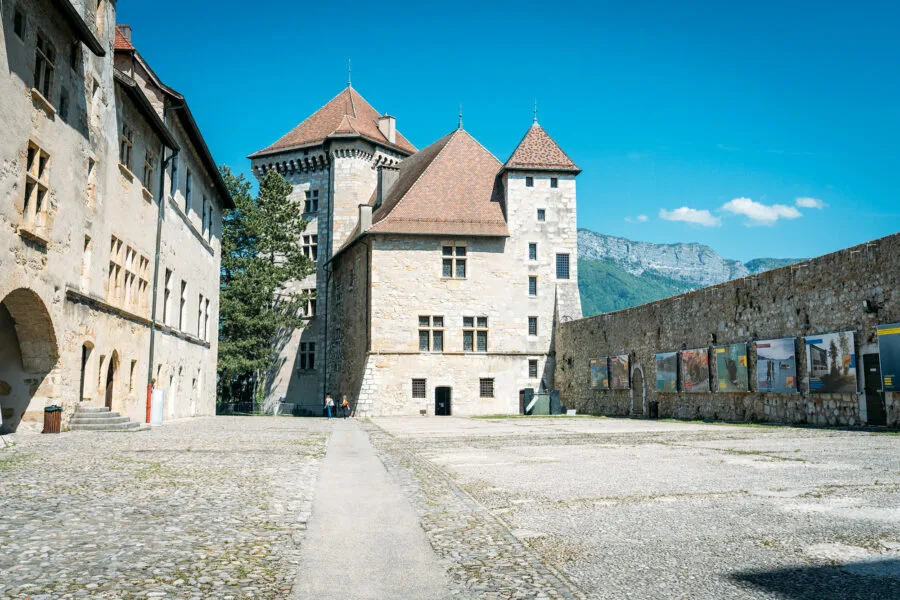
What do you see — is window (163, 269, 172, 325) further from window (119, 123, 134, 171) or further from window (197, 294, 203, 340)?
window (119, 123, 134, 171)

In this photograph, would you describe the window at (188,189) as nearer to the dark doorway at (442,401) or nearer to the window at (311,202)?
the dark doorway at (442,401)

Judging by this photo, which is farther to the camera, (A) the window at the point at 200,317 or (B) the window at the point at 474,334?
(B) the window at the point at 474,334

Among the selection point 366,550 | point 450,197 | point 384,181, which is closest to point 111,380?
point 366,550

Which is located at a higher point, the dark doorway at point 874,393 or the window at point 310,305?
the window at point 310,305

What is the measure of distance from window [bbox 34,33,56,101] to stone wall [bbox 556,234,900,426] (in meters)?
18.3

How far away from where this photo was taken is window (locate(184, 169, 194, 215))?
91.5 feet

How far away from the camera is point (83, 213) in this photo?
658 inches

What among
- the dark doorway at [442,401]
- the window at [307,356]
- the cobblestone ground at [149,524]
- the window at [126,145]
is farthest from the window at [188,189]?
the window at [307,356]

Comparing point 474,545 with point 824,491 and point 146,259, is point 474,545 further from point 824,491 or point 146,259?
point 146,259

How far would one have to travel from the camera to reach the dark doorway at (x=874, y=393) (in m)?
16.8

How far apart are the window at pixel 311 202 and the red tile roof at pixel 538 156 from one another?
1625 centimetres

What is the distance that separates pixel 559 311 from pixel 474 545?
35405mm

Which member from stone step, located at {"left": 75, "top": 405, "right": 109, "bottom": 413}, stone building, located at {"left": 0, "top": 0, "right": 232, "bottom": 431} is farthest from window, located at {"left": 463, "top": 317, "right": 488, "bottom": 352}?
stone step, located at {"left": 75, "top": 405, "right": 109, "bottom": 413}

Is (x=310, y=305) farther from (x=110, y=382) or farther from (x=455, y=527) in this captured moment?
(x=455, y=527)
